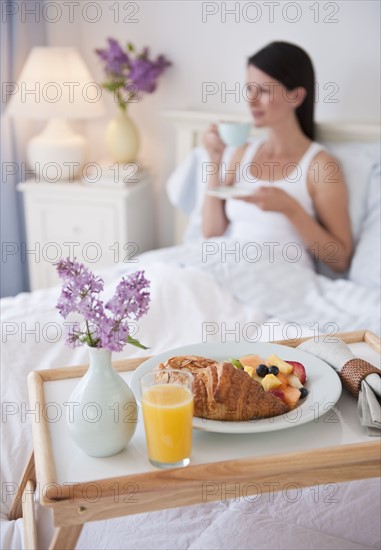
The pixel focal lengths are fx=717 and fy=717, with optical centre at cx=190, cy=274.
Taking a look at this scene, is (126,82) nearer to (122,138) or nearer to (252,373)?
(122,138)

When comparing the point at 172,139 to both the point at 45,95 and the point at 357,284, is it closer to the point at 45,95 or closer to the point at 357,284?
the point at 45,95

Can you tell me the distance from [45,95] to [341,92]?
39.2 inches

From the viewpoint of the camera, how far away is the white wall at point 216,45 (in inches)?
88.6

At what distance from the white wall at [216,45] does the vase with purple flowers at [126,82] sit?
0.08 metres

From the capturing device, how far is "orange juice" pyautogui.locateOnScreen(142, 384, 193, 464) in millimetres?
930

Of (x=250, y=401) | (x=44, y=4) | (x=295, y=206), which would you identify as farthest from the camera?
(x=44, y=4)

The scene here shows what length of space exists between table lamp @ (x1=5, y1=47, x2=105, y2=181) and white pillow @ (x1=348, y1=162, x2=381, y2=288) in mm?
1021

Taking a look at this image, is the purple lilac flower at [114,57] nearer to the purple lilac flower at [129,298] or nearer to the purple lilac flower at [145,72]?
the purple lilac flower at [145,72]

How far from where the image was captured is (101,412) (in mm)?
973

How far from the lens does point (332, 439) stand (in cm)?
103

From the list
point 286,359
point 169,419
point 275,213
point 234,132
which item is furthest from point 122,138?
point 169,419

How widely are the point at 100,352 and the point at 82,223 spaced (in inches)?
63.6

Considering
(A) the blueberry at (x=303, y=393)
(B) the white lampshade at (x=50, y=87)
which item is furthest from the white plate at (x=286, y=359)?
(B) the white lampshade at (x=50, y=87)


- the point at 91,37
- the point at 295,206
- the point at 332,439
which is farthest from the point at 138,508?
the point at 91,37
